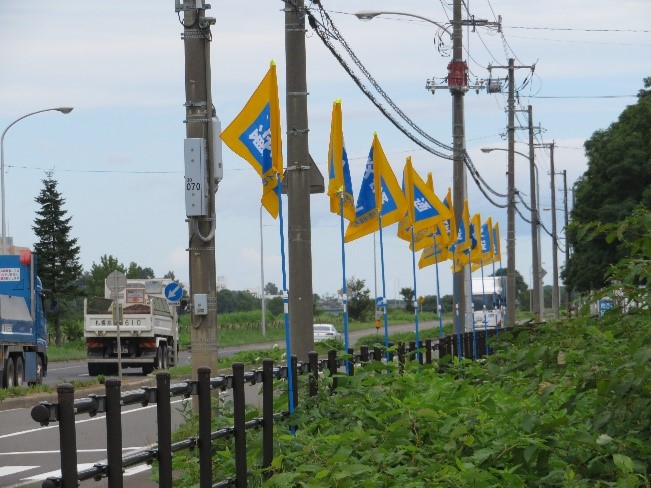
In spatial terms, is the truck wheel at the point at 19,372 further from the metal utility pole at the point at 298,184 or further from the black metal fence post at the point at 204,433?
the black metal fence post at the point at 204,433

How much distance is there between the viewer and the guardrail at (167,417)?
19.5ft

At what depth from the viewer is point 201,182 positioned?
1344 cm

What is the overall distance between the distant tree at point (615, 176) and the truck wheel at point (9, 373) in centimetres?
2764

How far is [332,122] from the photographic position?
16.0 meters

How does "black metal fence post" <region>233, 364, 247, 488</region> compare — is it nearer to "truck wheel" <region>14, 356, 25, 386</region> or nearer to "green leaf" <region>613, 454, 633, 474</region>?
"green leaf" <region>613, 454, 633, 474</region>

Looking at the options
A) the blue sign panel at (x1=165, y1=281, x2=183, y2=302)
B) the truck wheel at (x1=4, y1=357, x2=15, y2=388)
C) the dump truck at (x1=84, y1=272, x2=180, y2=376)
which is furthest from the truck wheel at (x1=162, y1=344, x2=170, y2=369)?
the truck wheel at (x1=4, y1=357, x2=15, y2=388)

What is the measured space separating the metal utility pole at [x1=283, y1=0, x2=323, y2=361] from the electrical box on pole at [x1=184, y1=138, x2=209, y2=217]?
5.51 ft

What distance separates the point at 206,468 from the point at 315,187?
7.95 meters

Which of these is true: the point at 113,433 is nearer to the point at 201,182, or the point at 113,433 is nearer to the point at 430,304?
Answer: the point at 201,182

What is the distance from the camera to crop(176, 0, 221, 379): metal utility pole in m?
13.3

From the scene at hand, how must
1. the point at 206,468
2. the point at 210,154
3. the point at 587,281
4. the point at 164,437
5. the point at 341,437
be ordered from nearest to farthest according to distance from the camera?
the point at 164,437 < the point at 206,468 < the point at 341,437 < the point at 210,154 < the point at 587,281

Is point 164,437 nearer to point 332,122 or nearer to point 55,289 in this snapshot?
point 332,122

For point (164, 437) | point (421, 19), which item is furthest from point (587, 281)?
point (164, 437)

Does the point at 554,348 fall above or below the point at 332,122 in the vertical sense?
below
